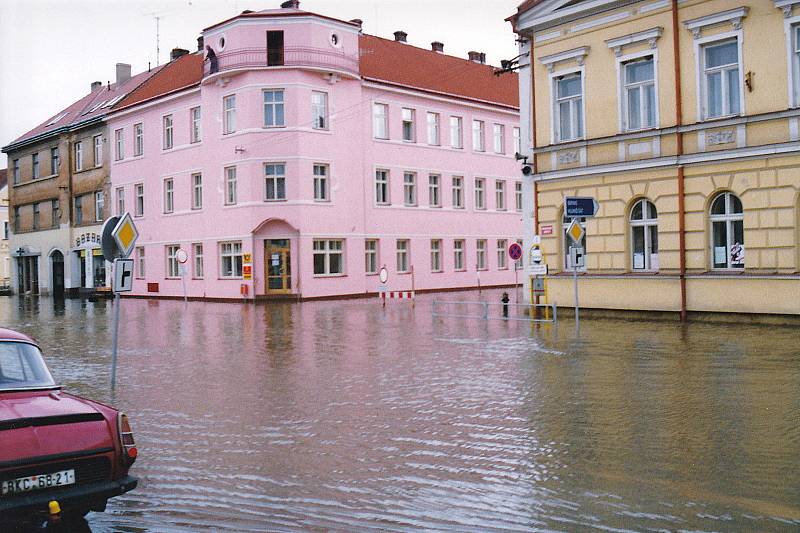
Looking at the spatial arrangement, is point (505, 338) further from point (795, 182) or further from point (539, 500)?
point (539, 500)

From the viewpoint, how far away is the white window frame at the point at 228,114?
41594mm

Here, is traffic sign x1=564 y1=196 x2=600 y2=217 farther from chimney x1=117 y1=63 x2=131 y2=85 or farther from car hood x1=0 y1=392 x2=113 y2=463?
chimney x1=117 y1=63 x2=131 y2=85

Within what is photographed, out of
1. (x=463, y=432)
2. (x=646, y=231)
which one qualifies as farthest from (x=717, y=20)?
(x=463, y=432)

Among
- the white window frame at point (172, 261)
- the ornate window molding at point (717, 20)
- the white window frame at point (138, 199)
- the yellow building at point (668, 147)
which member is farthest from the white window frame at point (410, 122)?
the ornate window molding at point (717, 20)

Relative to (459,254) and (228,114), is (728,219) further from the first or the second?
(459,254)

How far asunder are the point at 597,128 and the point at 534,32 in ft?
13.1

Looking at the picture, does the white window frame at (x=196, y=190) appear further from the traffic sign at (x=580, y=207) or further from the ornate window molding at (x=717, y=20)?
the traffic sign at (x=580, y=207)

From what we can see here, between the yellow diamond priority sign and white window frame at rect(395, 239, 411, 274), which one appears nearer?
the yellow diamond priority sign

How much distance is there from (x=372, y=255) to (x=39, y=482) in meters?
37.9

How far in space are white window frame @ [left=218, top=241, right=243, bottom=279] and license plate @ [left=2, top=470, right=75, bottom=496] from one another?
117 ft

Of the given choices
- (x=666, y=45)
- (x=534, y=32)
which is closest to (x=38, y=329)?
(x=534, y=32)

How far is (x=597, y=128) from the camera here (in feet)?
81.0

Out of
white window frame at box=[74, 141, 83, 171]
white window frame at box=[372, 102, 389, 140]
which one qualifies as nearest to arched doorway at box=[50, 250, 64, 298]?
white window frame at box=[74, 141, 83, 171]

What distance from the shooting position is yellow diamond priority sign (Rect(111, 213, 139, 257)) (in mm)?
13047
